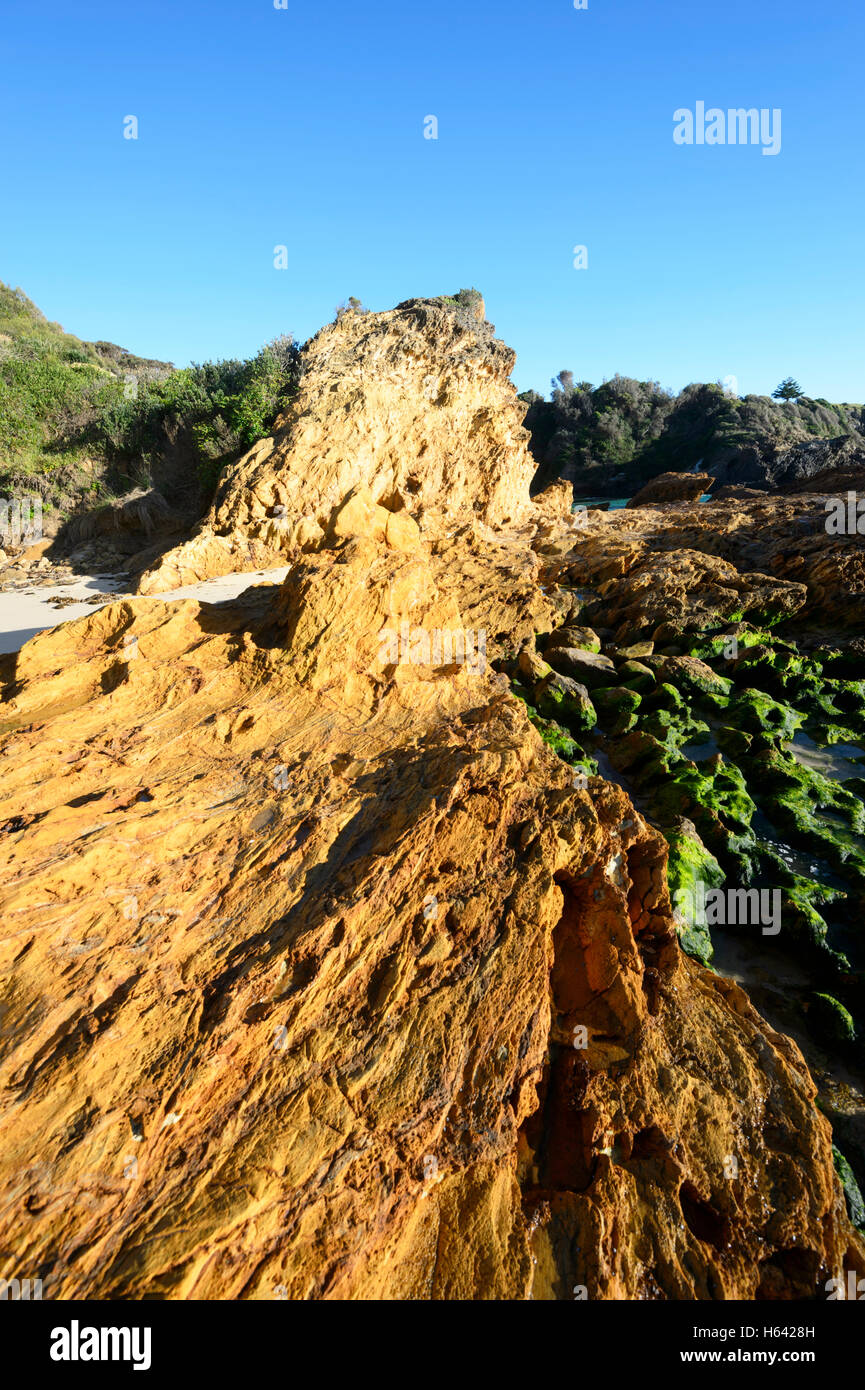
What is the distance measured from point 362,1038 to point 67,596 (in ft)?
55.4

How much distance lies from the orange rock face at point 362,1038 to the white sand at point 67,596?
7464 mm

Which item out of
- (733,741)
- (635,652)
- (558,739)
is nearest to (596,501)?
(635,652)

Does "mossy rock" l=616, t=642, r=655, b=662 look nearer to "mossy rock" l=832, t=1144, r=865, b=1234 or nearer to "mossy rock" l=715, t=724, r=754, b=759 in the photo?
"mossy rock" l=715, t=724, r=754, b=759

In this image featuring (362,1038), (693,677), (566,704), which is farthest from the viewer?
(693,677)

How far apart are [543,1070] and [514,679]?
9872 millimetres

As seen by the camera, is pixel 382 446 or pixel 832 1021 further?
pixel 382 446

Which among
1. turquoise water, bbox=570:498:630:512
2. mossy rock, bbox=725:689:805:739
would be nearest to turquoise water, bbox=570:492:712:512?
turquoise water, bbox=570:498:630:512

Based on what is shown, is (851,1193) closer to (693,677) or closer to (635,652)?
(693,677)

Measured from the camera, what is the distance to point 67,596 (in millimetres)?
16672

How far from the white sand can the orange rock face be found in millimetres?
7464

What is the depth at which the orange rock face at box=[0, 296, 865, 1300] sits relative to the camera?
349 centimetres

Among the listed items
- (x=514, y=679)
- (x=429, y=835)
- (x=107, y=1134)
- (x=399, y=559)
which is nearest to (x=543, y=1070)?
(x=429, y=835)

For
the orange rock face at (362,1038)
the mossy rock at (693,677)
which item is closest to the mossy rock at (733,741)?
the mossy rock at (693,677)

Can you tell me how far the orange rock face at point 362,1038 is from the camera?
349cm
